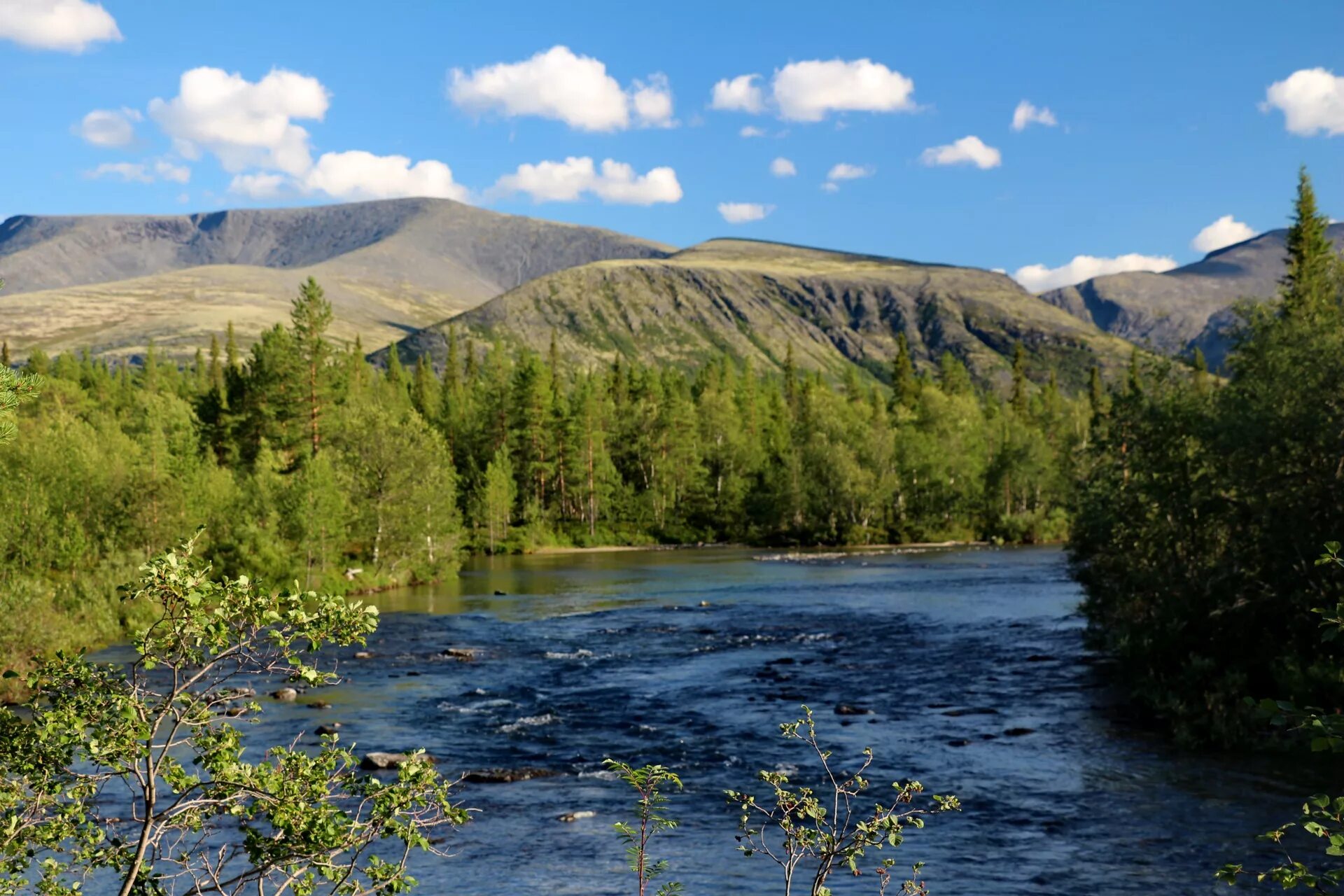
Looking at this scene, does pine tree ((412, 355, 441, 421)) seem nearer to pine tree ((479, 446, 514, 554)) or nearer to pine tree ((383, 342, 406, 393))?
pine tree ((383, 342, 406, 393))

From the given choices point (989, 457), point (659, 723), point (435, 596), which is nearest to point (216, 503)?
point (435, 596)

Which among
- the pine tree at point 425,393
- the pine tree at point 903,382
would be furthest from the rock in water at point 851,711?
the pine tree at point 903,382

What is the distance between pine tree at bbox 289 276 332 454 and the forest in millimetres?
215

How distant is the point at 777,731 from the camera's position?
104ft

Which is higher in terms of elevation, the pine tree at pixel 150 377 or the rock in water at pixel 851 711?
the pine tree at pixel 150 377

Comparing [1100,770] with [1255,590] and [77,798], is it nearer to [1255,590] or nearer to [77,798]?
[1255,590]

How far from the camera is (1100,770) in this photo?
86.5 feet

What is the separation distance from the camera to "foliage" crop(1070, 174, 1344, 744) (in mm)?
27391

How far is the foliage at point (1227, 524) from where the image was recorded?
89.9 ft

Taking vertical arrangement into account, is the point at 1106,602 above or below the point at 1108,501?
below

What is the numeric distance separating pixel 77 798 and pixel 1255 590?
2966cm

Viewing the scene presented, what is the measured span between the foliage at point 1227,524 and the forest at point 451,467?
13609 millimetres

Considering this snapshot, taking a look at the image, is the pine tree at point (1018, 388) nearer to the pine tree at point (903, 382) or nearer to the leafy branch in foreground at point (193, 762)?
the pine tree at point (903, 382)

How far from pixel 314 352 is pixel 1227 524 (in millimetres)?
77063
